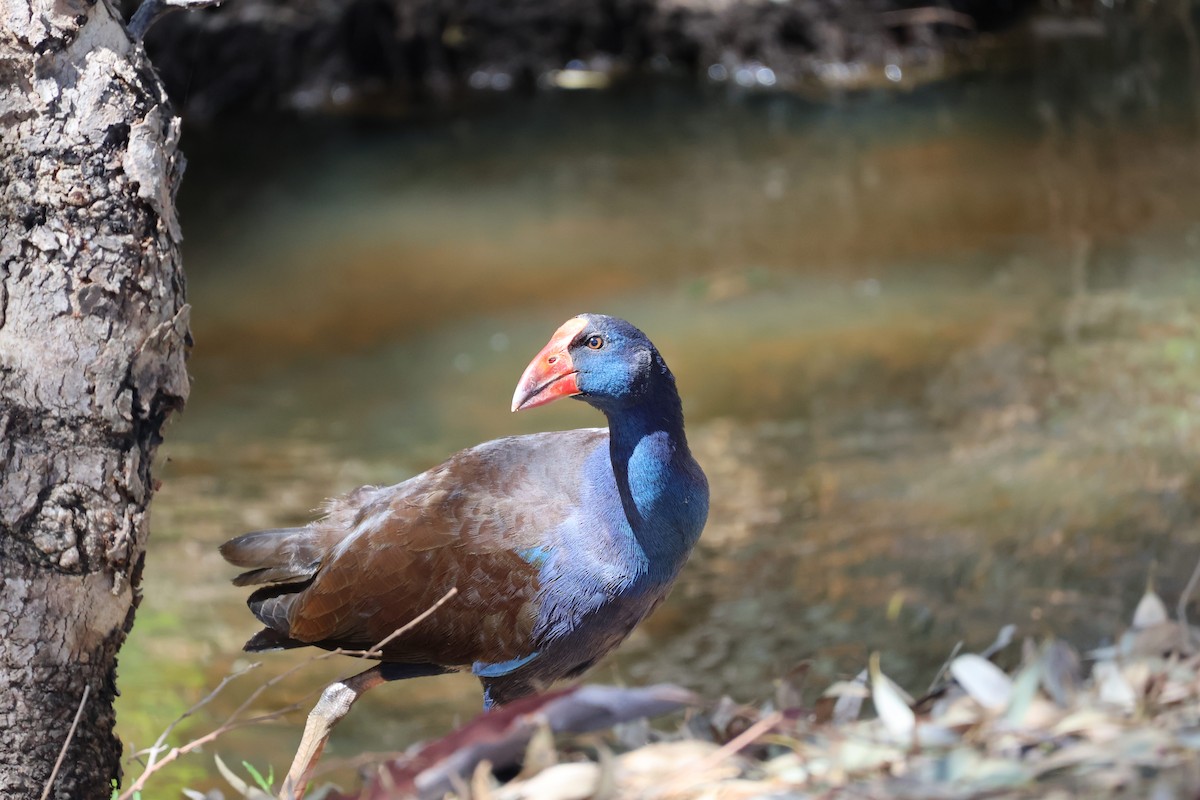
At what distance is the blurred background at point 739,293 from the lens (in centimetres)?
417

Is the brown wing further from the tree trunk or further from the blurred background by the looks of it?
the tree trunk

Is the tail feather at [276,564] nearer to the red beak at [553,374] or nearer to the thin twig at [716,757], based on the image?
the red beak at [553,374]

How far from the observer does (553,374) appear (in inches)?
102

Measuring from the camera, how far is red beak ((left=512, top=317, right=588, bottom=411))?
2.58 metres

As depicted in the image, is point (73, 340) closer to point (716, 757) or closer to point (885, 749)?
point (716, 757)

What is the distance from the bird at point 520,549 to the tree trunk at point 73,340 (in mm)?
521

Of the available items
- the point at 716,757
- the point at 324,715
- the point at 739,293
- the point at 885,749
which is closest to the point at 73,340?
the point at 324,715

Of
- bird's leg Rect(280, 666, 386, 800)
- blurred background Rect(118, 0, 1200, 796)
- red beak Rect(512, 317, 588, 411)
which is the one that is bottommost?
blurred background Rect(118, 0, 1200, 796)

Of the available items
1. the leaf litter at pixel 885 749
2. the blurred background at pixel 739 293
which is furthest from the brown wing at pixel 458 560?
the leaf litter at pixel 885 749

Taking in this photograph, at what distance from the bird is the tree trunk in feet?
1.71

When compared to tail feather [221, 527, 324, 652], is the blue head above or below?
above

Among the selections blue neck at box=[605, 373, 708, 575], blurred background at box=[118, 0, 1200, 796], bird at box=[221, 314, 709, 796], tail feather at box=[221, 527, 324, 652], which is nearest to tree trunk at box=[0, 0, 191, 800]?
blurred background at box=[118, 0, 1200, 796]

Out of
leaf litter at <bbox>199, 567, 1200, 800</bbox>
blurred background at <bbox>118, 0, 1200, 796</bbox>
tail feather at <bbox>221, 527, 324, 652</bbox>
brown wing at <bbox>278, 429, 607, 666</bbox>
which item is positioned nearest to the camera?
leaf litter at <bbox>199, 567, 1200, 800</bbox>

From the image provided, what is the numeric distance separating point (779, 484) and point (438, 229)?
11.9 ft
